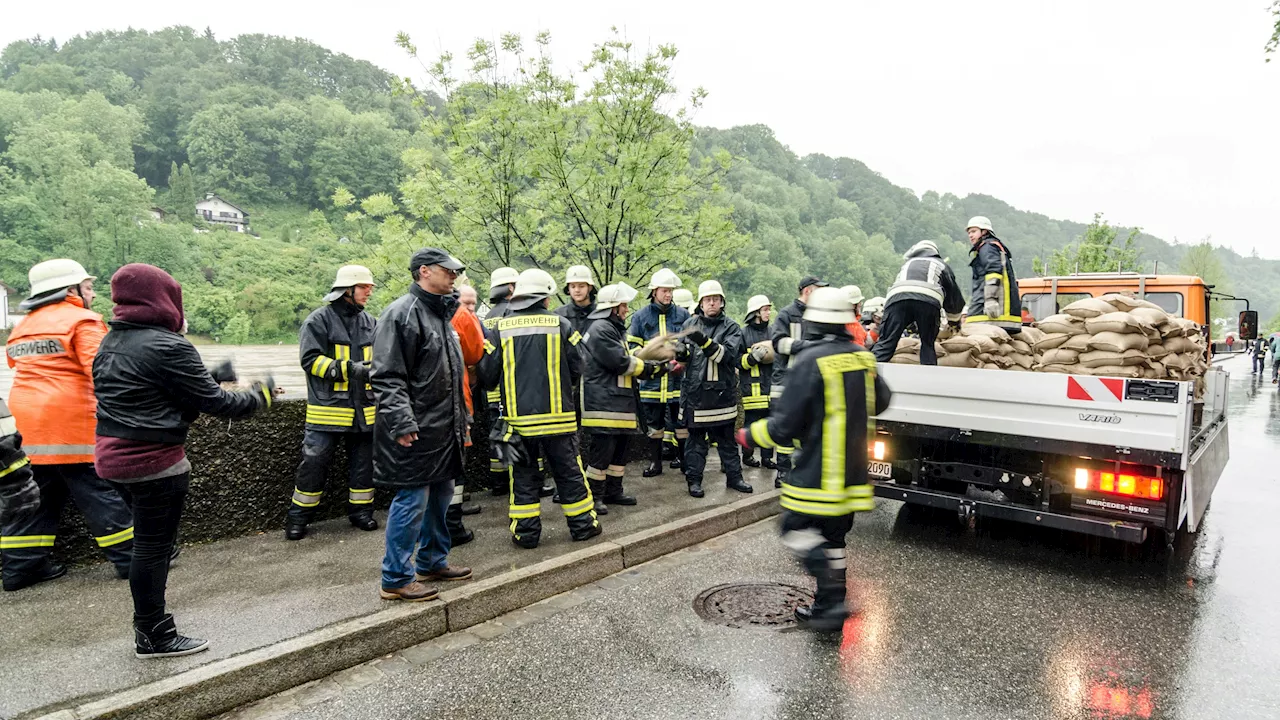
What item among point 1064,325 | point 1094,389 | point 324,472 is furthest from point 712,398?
point 324,472

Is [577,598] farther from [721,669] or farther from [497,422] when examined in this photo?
[497,422]

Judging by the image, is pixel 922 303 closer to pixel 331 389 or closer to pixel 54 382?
pixel 331 389

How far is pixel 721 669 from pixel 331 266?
181ft

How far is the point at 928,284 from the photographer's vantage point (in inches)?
225

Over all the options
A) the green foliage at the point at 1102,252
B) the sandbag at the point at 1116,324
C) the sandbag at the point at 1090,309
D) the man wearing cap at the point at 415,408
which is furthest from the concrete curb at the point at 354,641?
the green foliage at the point at 1102,252

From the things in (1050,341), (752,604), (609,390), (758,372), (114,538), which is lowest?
(752,604)

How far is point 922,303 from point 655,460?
324 centimetres

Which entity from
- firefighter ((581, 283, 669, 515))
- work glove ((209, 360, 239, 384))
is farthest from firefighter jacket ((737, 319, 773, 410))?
work glove ((209, 360, 239, 384))

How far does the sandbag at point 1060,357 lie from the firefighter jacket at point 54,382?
6.29m

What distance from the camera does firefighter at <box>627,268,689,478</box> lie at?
7.12 meters

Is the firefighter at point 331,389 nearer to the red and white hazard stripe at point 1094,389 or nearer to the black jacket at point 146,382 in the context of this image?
the black jacket at point 146,382

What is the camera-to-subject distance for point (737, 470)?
671 cm

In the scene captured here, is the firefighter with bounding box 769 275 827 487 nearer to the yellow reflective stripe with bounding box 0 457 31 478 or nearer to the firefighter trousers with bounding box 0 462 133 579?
the firefighter trousers with bounding box 0 462 133 579

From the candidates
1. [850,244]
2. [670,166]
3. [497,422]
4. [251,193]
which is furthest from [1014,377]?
[251,193]
